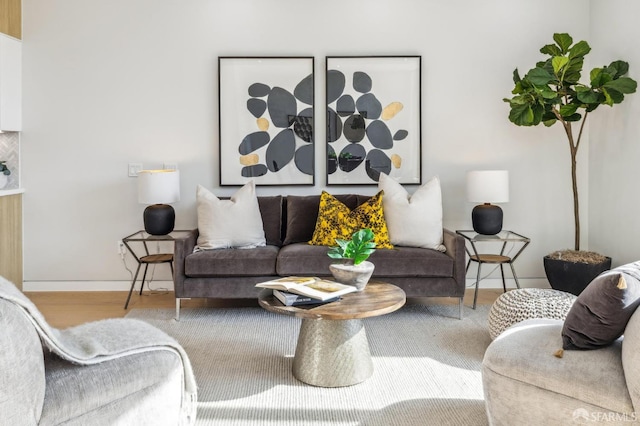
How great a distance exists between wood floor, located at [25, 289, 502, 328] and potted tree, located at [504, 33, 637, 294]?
A: 2.10 ft

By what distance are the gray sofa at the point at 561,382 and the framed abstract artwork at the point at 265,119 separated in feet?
9.88

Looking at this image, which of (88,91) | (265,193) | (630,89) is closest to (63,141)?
(88,91)

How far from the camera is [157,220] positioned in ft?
14.4

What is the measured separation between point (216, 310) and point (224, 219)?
70 centimetres

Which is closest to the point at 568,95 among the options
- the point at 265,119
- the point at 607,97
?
the point at 607,97

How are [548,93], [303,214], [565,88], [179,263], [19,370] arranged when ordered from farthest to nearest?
[303,214] < [565,88] < [548,93] < [179,263] < [19,370]

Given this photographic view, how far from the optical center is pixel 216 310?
421 centimetres

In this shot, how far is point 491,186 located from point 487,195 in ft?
0.25

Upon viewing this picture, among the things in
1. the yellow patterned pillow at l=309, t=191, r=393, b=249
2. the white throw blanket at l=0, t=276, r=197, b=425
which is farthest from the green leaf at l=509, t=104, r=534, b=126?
the white throw blanket at l=0, t=276, r=197, b=425

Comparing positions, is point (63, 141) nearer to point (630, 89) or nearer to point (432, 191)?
point (432, 191)

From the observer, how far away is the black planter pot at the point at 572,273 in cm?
412

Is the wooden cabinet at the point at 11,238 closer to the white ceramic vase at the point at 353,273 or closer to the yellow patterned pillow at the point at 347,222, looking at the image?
the yellow patterned pillow at the point at 347,222

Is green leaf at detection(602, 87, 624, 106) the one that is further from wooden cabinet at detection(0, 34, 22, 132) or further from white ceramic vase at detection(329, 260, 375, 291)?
wooden cabinet at detection(0, 34, 22, 132)

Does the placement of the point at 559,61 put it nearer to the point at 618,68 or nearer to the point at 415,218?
the point at 618,68
